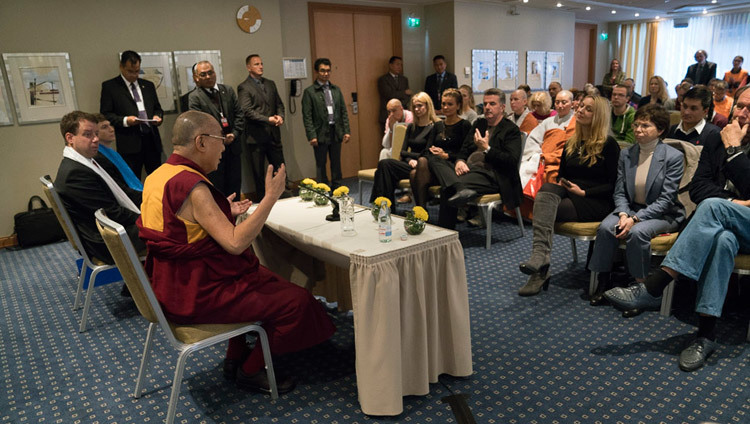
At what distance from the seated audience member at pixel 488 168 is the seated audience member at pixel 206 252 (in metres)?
2.24

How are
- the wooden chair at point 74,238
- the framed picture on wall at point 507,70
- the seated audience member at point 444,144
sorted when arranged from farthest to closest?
1. the framed picture on wall at point 507,70
2. the seated audience member at point 444,144
3. the wooden chair at point 74,238

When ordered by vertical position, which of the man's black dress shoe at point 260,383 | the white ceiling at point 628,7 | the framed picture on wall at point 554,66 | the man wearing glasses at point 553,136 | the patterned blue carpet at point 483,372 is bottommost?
the patterned blue carpet at point 483,372

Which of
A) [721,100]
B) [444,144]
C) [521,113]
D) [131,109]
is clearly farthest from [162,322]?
[721,100]

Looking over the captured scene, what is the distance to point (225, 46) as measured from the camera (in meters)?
5.96

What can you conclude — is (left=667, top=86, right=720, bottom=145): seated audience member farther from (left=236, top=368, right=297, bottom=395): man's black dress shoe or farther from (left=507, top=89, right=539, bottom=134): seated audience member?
(left=236, top=368, right=297, bottom=395): man's black dress shoe

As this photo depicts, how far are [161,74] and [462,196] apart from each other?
355cm

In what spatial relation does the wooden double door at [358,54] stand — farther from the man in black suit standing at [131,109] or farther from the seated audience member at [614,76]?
the seated audience member at [614,76]

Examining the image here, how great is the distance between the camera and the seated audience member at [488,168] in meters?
4.11

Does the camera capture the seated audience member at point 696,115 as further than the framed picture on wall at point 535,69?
No

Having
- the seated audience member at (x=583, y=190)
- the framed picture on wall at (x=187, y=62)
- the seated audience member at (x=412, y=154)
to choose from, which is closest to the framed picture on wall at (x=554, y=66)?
the seated audience member at (x=412, y=154)

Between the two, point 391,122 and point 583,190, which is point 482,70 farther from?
point 583,190

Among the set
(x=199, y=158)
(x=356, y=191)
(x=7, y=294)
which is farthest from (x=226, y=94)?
(x=199, y=158)

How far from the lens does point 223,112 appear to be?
546cm

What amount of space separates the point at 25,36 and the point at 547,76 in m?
8.63
